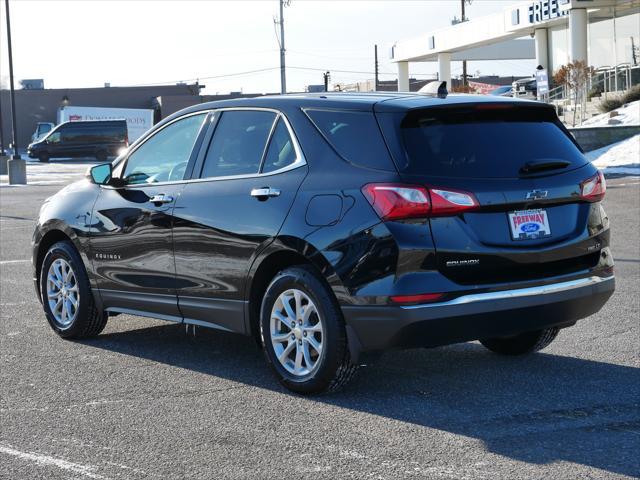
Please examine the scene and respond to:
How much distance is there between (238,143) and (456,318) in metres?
1.99

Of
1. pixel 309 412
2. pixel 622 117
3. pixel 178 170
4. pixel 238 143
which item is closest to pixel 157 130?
pixel 178 170

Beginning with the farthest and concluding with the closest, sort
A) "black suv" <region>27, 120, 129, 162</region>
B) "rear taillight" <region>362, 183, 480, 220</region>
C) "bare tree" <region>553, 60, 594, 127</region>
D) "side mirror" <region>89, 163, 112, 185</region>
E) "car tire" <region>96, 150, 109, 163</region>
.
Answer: "car tire" <region>96, 150, 109, 163</region> → "black suv" <region>27, 120, 129, 162</region> → "bare tree" <region>553, 60, 594, 127</region> → "side mirror" <region>89, 163, 112, 185</region> → "rear taillight" <region>362, 183, 480, 220</region>

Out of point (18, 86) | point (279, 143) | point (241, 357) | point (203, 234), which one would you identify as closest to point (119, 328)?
point (241, 357)

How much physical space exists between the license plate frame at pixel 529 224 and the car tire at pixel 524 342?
47.3 inches

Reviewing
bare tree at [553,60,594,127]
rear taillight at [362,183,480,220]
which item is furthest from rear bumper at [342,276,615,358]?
bare tree at [553,60,594,127]

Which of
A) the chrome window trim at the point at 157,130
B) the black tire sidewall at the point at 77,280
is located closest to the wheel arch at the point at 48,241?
the black tire sidewall at the point at 77,280

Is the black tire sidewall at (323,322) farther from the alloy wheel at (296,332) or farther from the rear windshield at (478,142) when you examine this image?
the rear windshield at (478,142)

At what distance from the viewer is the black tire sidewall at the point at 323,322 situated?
5980 millimetres

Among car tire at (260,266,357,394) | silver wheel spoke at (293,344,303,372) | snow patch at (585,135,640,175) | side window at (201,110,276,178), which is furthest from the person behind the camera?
snow patch at (585,135,640,175)

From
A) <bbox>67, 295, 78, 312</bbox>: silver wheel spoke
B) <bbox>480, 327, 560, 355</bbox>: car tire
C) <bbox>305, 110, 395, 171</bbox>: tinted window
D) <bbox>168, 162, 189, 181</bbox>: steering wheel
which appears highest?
<bbox>305, 110, 395, 171</bbox>: tinted window

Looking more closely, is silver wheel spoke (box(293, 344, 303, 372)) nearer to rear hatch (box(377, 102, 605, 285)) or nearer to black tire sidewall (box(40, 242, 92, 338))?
rear hatch (box(377, 102, 605, 285))

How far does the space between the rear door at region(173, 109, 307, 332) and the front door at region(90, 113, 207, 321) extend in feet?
0.52

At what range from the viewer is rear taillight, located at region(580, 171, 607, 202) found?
628 centimetres

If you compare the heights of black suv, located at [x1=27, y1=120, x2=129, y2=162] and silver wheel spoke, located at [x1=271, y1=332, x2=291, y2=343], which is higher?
black suv, located at [x1=27, y1=120, x2=129, y2=162]
